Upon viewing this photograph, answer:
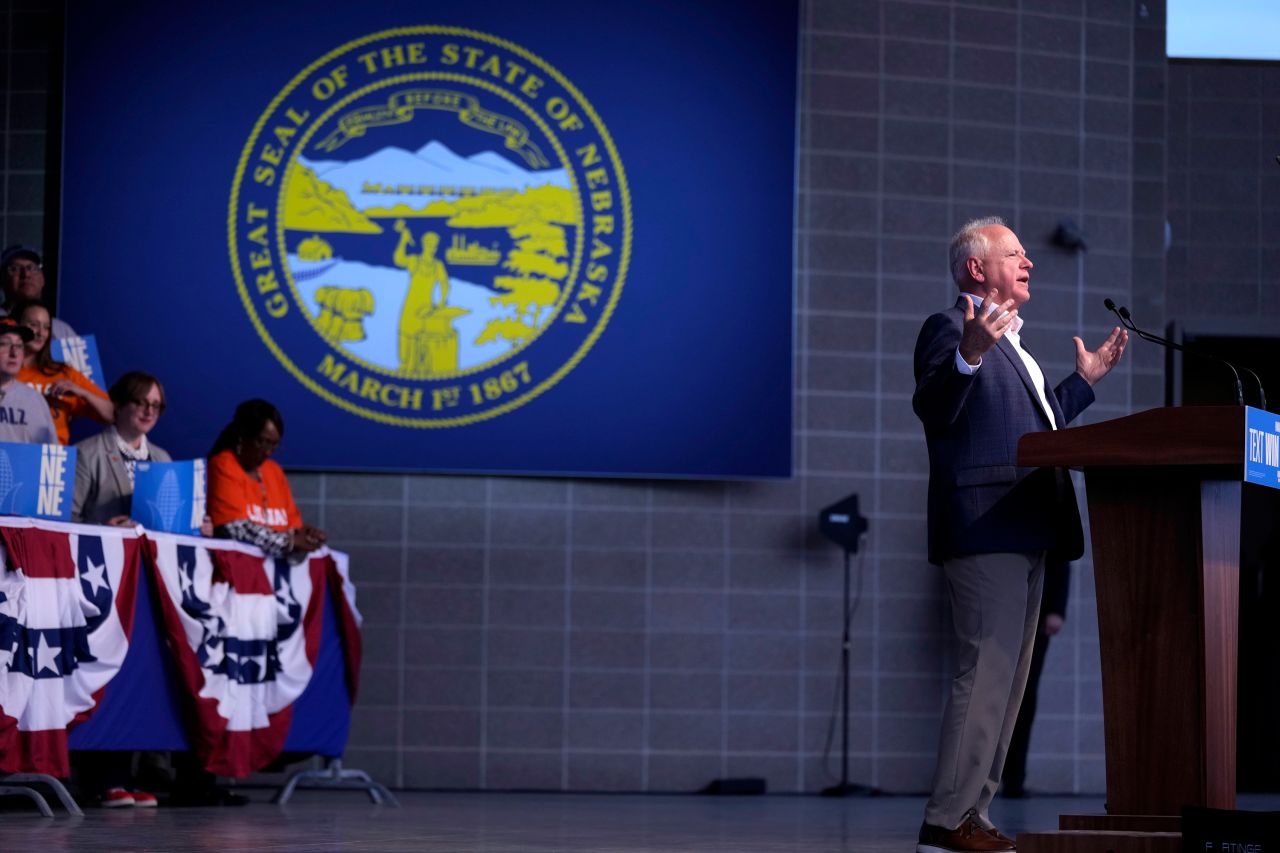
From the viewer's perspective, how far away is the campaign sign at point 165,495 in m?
5.23

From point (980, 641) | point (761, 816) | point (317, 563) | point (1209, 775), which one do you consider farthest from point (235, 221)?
point (1209, 775)

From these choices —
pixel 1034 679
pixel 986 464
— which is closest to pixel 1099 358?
pixel 986 464

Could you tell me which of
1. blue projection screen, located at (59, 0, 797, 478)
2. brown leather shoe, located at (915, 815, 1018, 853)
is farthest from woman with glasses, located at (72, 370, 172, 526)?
brown leather shoe, located at (915, 815, 1018, 853)

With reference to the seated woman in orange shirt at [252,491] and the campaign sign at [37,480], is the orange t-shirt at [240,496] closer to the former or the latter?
the seated woman in orange shirt at [252,491]

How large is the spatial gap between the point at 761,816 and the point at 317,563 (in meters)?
1.69

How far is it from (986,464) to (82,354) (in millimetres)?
4012

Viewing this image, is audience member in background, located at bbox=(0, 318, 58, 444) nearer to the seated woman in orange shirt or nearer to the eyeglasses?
the eyeglasses

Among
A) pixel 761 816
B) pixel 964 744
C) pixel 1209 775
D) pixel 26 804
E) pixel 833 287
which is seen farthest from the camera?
pixel 833 287

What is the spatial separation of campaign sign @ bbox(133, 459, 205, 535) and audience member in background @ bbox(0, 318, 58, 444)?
0.36 meters

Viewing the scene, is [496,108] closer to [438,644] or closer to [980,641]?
[438,644]

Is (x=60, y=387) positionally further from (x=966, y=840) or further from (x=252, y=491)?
(x=966, y=840)

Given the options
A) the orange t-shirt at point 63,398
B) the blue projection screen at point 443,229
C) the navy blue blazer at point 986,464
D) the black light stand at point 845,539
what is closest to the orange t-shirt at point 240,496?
the orange t-shirt at point 63,398

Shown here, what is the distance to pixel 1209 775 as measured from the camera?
282 cm

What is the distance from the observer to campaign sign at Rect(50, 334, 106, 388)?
6246 millimetres
